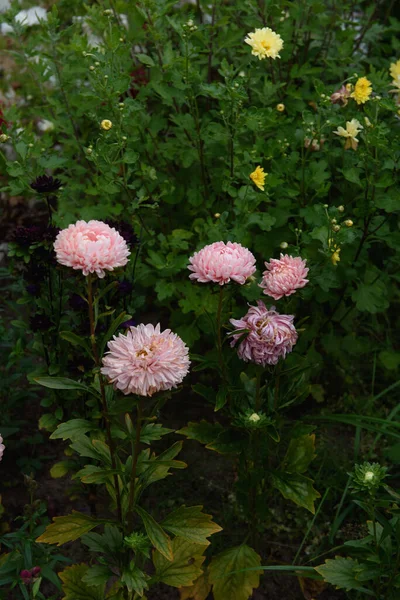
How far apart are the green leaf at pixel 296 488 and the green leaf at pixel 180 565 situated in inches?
10.7

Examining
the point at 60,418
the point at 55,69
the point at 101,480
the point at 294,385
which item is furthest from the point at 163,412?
the point at 55,69

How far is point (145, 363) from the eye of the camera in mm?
1400

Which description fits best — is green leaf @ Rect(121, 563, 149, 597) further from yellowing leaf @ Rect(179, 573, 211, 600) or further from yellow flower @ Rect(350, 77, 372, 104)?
yellow flower @ Rect(350, 77, 372, 104)

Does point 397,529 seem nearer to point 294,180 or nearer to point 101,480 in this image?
point 101,480

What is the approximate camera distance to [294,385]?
1941 mm

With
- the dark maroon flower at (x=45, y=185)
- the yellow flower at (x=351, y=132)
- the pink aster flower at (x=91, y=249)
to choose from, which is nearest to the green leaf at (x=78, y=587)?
the pink aster flower at (x=91, y=249)

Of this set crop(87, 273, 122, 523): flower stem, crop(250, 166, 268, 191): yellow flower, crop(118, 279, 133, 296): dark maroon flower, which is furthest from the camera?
crop(250, 166, 268, 191): yellow flower

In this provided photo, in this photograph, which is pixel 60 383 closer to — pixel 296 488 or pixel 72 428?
pixel 72 428

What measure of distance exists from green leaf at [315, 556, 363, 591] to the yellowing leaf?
1.33 ft

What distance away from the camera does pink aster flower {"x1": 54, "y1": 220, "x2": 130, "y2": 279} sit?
149cm

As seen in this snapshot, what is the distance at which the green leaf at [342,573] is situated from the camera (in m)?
1.76

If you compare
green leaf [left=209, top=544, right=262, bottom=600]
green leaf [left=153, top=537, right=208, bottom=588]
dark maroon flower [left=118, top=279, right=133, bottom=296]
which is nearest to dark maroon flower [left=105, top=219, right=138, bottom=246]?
dark maroon flower [left=118, top=279, right=133, bottom=296]

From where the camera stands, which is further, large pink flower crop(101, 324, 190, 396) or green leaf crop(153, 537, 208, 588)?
green leaf crop(153, 537, 208, 588)

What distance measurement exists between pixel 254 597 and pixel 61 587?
23.9 inches
